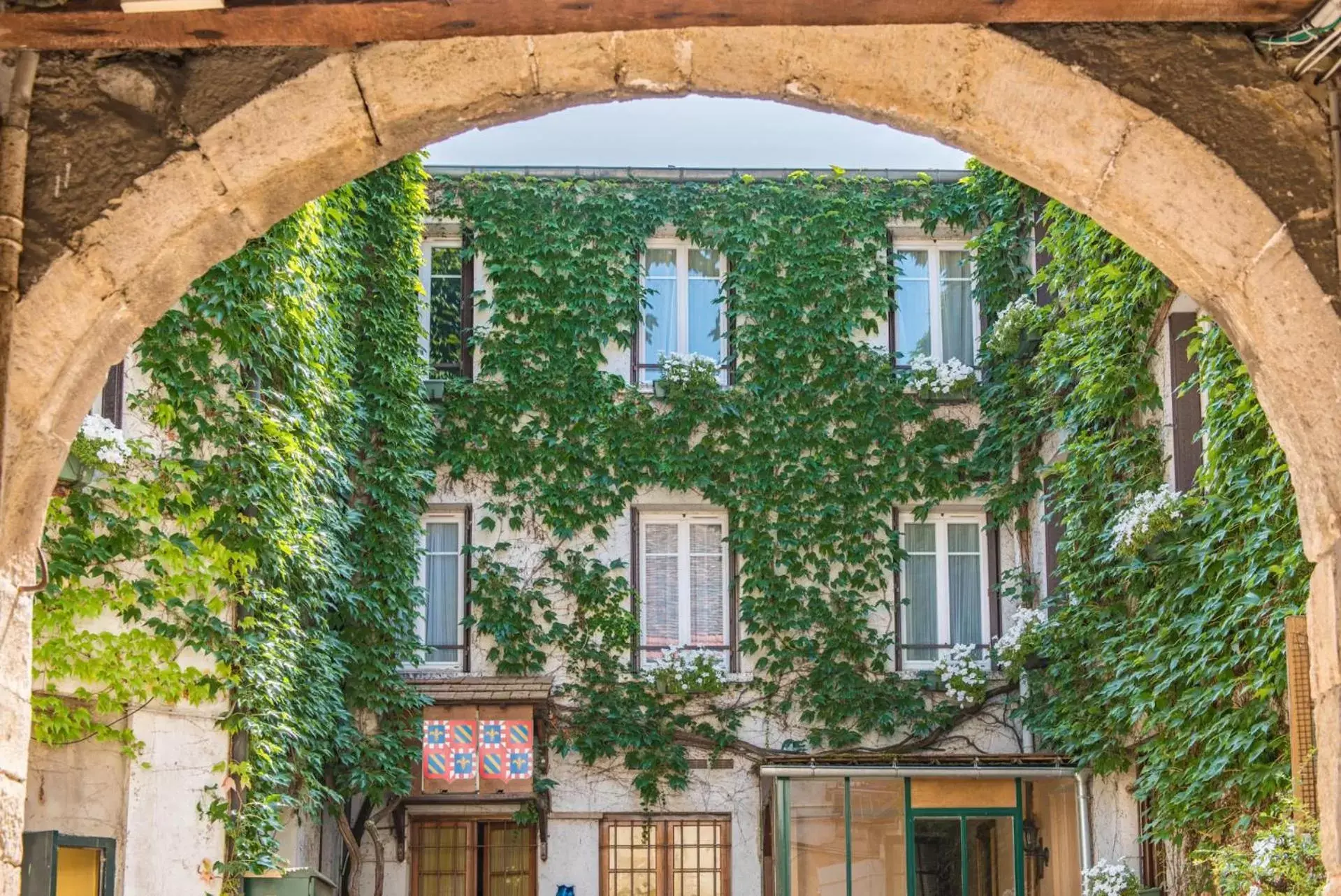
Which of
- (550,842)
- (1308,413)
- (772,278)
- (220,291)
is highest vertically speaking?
(772,278)

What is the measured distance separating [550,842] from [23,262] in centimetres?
977

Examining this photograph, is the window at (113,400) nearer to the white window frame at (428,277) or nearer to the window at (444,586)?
the window at (444,586)

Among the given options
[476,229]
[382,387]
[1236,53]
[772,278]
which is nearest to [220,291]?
[382,387]

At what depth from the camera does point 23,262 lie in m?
4.48

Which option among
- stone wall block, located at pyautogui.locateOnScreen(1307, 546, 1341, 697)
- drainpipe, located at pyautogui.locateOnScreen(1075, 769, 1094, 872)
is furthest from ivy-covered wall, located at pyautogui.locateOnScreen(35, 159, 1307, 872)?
stone wall block, located at pyautogui.locateOnScreen(1307, 546, 1341, 697)

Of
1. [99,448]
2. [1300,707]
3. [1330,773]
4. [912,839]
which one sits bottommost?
[912,839]

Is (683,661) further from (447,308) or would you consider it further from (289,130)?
(289,130)

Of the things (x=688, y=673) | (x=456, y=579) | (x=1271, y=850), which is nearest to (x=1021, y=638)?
(x=688, y=673)

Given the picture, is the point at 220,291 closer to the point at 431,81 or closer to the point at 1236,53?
the point at 431,81

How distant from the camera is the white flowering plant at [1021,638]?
12.9 metres

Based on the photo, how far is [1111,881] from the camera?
36.8 feet

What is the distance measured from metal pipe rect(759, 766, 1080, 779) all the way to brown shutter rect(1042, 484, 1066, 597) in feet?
4.84

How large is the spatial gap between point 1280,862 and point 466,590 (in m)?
7.78

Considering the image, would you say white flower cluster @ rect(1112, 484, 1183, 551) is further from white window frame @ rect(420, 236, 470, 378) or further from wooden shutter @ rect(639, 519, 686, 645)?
white window frame @ rect(420, 236, 470, 378)
